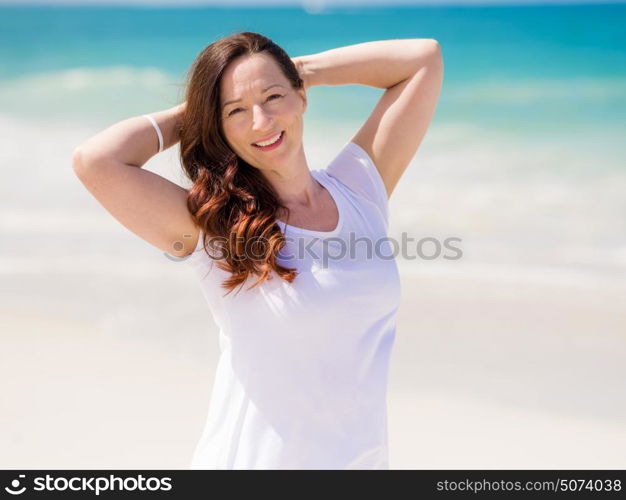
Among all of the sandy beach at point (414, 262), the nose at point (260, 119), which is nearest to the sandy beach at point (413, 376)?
the sandy beach at point (414, 262)

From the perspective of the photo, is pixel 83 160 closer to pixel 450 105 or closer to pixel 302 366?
pixel 302 366

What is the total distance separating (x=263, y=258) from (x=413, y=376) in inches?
116

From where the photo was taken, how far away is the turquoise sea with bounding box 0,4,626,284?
25.9 ft

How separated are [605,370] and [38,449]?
3.16m

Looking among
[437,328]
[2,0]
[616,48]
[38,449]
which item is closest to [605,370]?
[437,328]

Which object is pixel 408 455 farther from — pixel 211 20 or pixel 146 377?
pixel 211 20

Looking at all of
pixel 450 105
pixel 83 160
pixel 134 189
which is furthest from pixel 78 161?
pixel 450 105

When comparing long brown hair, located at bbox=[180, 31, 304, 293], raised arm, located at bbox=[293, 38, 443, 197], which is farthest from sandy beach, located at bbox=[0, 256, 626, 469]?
long brown hair, located at bbox=[180, 31, 304, 293]

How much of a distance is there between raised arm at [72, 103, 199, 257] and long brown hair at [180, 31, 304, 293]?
48 mm

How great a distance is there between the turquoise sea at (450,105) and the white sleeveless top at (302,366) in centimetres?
475

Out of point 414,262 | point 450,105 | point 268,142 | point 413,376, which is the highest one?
point 450,105

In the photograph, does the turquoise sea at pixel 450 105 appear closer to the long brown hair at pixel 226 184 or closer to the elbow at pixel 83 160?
the long brown hair at pixel 226 184

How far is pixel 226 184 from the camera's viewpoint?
2.16 metres

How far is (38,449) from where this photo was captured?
13.7 feet
